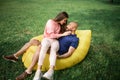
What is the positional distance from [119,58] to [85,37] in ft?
2.88

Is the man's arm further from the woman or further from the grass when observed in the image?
the grass

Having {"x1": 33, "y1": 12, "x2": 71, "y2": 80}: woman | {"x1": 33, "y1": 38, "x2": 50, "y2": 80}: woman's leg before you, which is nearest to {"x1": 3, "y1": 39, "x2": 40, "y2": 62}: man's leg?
{"x1": 33, "y1": 12, "x2": 71, "y2": 80}: woman

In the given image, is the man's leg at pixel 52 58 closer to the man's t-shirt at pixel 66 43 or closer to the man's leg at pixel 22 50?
the man's t-shirt at pixel 66 43

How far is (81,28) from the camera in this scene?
7.14 metres

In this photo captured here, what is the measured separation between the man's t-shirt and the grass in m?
0.36

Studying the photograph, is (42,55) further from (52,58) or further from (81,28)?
(81,28)

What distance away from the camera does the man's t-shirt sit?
14.7 feet

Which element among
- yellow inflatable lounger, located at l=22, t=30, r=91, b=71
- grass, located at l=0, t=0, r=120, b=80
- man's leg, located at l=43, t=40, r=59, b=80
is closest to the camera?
man's leg, located at l=43, t=40, r=59, b=80

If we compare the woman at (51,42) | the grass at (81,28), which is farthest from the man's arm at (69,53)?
the grass at (81,28)

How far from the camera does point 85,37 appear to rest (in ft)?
15.9

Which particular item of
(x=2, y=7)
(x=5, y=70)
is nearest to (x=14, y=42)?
(x=5, y=70)

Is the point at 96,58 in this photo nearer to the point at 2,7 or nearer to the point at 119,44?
the point at 119,44

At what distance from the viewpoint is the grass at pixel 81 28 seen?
4.44m

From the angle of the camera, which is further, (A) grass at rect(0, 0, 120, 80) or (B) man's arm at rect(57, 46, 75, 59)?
(A) grass at rect(0, 0, 120, 80)
